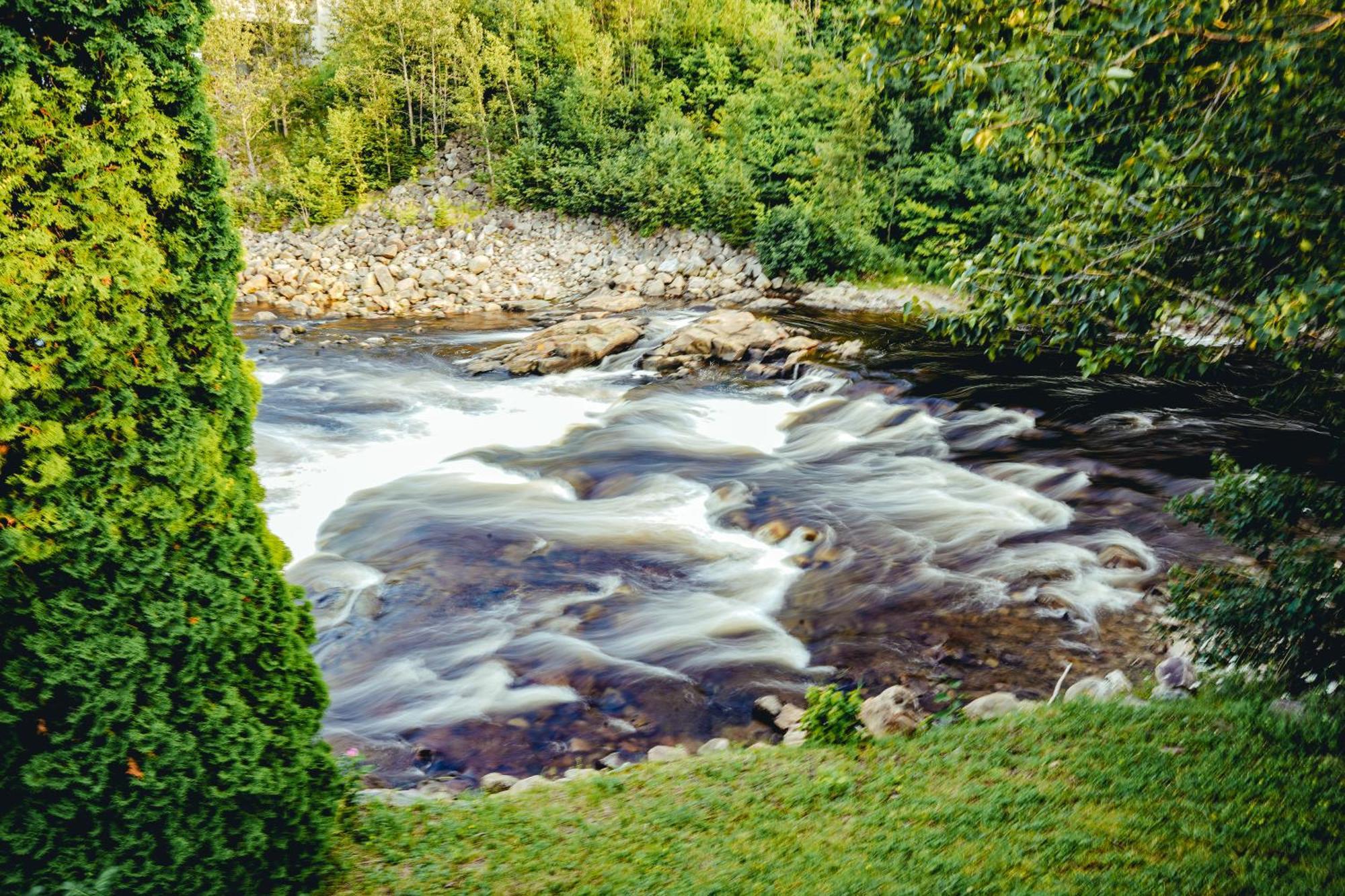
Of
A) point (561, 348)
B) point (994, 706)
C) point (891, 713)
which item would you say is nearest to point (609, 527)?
point (891, 713)

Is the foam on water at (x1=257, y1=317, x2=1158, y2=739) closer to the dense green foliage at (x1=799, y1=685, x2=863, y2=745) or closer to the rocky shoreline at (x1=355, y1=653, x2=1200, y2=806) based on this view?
the rocky shoreline at (x1=355, y1=653, x2=1200, y2=806)

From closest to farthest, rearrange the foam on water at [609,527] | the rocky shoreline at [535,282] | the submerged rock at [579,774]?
the submerged rock at [579,774] → the foam on water at [609,527] → the rocky shoreline at [535,282]

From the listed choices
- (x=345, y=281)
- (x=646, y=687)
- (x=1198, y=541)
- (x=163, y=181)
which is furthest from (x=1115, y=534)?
(x=345, y=281)

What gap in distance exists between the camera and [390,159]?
40.1 meters

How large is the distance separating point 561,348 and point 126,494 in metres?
18.5

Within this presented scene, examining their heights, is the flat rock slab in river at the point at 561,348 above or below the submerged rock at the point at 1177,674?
above

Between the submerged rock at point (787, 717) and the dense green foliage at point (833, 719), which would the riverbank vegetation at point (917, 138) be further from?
the submerged rock at point (787, 717)

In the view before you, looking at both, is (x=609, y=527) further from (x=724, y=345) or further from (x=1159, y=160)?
(x=724, y=345)

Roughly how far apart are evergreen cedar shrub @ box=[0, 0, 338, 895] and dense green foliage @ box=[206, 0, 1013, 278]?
1082 inches

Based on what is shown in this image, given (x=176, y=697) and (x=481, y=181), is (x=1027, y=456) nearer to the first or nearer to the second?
(x=176, y=697)

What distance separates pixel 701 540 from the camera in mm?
12070

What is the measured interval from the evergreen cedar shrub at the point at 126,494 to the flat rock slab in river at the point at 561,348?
17368mm

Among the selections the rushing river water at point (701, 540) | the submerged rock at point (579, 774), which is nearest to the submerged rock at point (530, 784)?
the submerged rock at point (579, 774)

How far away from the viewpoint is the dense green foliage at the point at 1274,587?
5.63m
